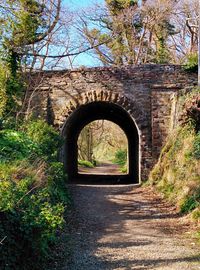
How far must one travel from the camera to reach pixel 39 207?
5.78 m

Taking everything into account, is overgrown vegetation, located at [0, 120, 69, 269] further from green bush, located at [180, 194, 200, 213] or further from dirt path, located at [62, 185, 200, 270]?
green bush, located at [180, 194, 200, 213]

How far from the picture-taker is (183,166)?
1134 centimetres

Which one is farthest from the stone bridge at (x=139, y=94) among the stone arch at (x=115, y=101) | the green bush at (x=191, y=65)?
the green bush at (x=191, y=65)

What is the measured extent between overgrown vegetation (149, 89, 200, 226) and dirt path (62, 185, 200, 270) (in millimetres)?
428

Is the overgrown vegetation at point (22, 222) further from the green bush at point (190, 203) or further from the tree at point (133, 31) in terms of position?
the tree at point (133, 31)

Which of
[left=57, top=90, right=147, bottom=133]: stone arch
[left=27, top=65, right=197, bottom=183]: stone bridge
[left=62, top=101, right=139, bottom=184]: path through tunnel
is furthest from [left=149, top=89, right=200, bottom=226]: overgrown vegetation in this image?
[left=62, top=101, right=139, bottom=184]: path through tunnel

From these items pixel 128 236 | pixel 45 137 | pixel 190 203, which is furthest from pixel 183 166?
pixel 45 137

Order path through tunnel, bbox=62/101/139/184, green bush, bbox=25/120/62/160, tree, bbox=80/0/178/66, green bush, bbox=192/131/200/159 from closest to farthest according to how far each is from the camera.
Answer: green bush, bbox=192/131/200/159 < green bush, bbox=25/120/62/160 < path through tunnel, bbox=62/101/139/184 < tree, bbox=80/0/178/66

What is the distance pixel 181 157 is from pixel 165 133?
143 inches

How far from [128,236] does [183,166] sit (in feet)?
13.7

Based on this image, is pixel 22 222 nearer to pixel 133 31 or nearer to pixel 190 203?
pixel 190 203

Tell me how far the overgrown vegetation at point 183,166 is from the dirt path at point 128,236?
428mm

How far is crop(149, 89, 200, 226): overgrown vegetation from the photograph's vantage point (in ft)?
31.4

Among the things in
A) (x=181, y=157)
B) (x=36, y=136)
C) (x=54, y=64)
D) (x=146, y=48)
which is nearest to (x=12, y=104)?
(x=36, y=136)
